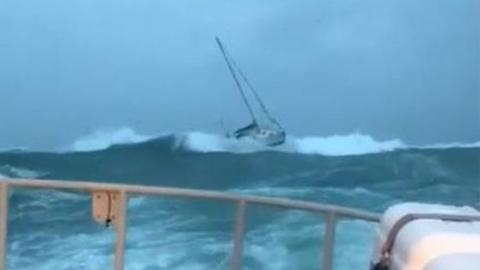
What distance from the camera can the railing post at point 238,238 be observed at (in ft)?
4.46

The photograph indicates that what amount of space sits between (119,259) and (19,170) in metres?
0.75

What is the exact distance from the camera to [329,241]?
4.49 ft

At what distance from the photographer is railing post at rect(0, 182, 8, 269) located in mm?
1367

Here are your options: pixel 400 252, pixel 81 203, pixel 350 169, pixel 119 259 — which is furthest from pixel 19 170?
pixel 400 252

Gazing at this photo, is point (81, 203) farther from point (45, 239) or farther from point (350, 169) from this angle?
point (350, 169)

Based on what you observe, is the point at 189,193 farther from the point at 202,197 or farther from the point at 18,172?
the point at 18,172

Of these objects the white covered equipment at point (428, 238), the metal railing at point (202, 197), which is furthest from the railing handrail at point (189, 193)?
the white covered equipment at point (428, 238)

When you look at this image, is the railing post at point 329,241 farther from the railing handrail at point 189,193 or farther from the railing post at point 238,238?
the railing post at point 238,238

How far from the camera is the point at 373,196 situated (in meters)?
2.17

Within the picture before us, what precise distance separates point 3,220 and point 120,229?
207mm

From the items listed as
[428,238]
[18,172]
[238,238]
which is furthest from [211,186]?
[428,238]

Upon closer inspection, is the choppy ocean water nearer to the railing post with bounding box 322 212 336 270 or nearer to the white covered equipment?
the railing post with bounding box 322 212 336 270

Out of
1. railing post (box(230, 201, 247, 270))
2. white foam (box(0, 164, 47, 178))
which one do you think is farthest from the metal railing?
white foam (box(0, 164, 47, 178))

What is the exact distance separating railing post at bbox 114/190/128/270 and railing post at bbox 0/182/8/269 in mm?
188
